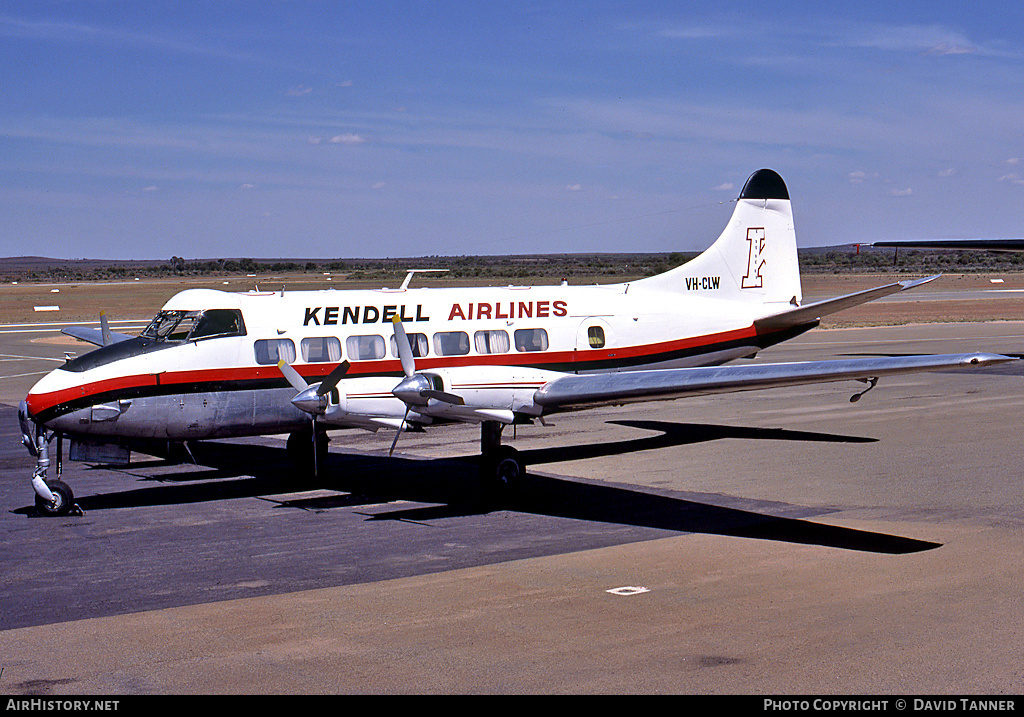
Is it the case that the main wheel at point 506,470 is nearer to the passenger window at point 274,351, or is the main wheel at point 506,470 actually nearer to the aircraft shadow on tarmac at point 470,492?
the aircraft shadow on tarmac at point 470,492

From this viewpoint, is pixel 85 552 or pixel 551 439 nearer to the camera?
pixel 85 552

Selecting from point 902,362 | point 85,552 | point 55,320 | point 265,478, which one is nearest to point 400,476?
point 265,478

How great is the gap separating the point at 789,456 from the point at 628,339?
4209 millimetres

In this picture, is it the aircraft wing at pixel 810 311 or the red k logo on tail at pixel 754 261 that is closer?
the aircraft wing at pixel 810 311

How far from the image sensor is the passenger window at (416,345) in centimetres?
1992

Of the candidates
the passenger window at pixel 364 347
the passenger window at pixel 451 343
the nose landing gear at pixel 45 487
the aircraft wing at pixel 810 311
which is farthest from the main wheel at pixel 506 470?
the aircraft wing at pixel 810 311

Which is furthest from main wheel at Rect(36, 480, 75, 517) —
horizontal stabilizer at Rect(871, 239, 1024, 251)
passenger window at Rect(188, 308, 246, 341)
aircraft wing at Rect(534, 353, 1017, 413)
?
horizontal stabilizer at Rect(871, 239, 1024, 251)

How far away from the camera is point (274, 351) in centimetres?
1920

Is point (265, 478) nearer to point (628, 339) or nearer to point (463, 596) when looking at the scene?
point (628, 339)

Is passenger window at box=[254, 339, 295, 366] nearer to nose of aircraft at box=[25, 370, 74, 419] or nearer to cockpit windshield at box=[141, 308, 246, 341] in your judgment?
cockpit windshield at box=[141, 308, 246, 341]

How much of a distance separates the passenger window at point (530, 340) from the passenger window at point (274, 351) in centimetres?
441

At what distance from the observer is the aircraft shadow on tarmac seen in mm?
15898

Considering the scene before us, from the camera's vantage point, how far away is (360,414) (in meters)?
17.1

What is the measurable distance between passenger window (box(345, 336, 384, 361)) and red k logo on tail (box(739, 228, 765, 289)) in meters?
8.91
